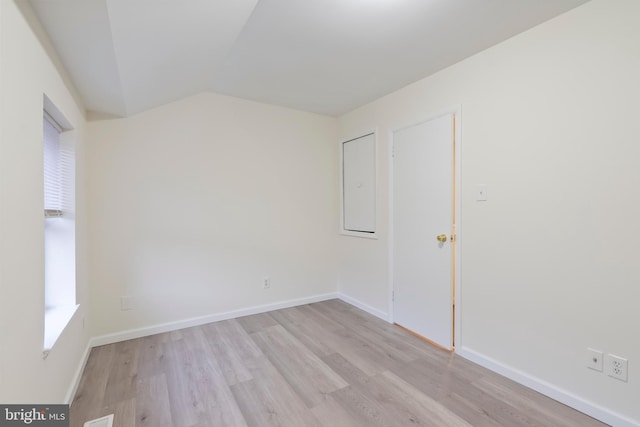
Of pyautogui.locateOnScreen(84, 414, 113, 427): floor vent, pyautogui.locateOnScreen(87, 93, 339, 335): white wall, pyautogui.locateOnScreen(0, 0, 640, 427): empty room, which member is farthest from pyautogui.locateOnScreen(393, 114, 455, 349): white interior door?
pyautogui.locateOnScreen(84, 414, 113, 427): floor vent

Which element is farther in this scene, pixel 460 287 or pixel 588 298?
pixel 460 287

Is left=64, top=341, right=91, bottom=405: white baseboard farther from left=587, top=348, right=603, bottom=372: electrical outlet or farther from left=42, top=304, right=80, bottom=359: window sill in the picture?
left=587, top=348, right=603, bottom=372: electrical outlet

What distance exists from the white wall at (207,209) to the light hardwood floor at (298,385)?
46cm

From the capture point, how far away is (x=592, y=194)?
1650 millimetres

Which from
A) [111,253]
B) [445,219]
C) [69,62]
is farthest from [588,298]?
[111,253]

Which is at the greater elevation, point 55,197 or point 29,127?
point 29,127

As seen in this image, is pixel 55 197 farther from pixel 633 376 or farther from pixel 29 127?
pixel 633 376

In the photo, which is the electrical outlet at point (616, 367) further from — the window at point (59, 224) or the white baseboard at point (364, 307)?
the window at point (59, 224)

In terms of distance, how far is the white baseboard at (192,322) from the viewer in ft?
8.44

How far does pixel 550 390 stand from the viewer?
1.82m

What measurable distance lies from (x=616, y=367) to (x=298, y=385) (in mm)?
1808

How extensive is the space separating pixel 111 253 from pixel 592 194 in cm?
353

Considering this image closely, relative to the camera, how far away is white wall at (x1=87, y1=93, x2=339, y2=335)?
2.59 m

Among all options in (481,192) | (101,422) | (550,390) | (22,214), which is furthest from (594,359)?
(22,214)
